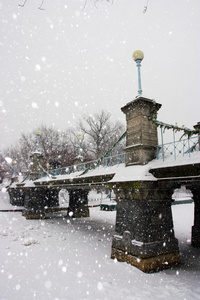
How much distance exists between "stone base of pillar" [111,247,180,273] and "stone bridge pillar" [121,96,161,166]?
300 cm

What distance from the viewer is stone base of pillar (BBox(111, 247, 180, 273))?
19.7 feet

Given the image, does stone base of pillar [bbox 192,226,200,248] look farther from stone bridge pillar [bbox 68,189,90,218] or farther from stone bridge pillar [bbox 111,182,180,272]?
stone bridge pillar [bbox 68,189,90,218]

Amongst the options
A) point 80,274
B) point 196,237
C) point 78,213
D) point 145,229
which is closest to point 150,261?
point 145,229

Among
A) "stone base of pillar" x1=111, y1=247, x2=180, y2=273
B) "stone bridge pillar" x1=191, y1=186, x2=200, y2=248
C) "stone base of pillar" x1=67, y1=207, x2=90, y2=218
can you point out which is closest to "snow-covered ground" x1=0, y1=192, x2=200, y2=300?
"stone base of pillar" x1=111, y1=247, x2=180, y2=273

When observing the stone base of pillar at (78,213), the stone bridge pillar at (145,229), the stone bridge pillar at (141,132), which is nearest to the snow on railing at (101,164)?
the stone bridge pillar at (141,132)

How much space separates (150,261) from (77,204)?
1234 cm

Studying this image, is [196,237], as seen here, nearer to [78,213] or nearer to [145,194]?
[145,194]

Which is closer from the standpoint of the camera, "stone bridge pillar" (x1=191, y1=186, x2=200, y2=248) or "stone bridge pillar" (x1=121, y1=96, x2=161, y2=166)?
"stone bridge pillar" (x1=121, y1=96, x2=161, y2=166)

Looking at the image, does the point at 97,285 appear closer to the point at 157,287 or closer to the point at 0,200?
the point at 157,287

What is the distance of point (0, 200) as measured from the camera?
2347 cm

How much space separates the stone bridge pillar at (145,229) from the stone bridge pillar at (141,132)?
3.49 feet

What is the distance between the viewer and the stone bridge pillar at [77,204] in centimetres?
1734

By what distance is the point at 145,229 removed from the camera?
6184 millimetres

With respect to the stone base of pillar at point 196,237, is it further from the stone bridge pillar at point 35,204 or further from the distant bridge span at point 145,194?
the stone bridge pillar at point 35,204
